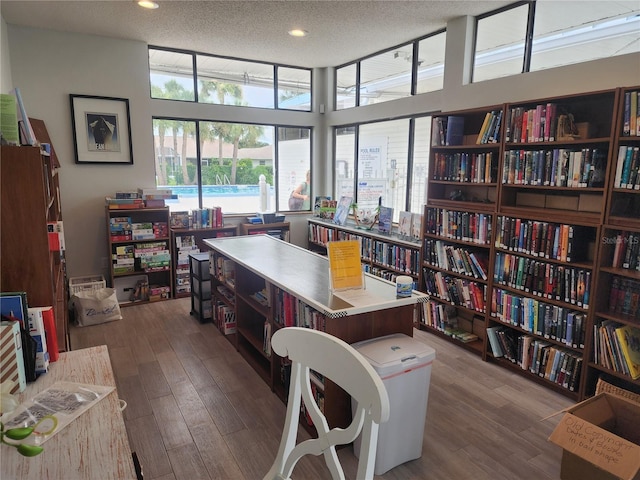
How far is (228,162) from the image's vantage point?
5703mm

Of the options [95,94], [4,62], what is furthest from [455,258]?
[4,62]

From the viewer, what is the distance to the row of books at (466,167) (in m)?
3.49

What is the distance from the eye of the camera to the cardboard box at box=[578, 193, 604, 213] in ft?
9.25

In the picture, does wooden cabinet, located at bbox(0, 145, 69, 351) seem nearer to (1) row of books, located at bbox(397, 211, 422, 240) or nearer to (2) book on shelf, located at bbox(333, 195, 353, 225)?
(1) row of books, located at bbox(397, 211, 422, 240)

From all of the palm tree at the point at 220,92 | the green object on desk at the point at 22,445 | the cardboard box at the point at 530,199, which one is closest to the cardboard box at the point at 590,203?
the cardboard box at the point at 530,199

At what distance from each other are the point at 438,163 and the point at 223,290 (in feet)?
7.88

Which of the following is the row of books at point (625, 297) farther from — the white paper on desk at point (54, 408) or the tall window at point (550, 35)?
the white paper on desk at point (54, 408)

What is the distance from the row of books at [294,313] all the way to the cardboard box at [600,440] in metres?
1.39

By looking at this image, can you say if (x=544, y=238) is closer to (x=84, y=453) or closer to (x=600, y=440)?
(x=600, y=440)

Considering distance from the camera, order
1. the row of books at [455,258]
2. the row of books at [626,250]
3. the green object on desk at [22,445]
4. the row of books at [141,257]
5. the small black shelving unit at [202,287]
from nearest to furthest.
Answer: the green object on desk at [22,445], the row of books at [626,250], the row of books at [455,258], the small black shelving unit at [202,287], the row of books at [141,257]

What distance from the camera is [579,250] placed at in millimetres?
2934

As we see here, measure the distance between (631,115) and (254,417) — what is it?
118 inches

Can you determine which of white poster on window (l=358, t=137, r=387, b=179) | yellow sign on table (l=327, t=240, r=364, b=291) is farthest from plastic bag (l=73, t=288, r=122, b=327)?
white poster on window (l=358, t=137, r=387, b=179)

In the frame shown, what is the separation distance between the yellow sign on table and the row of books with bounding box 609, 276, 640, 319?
172cm
